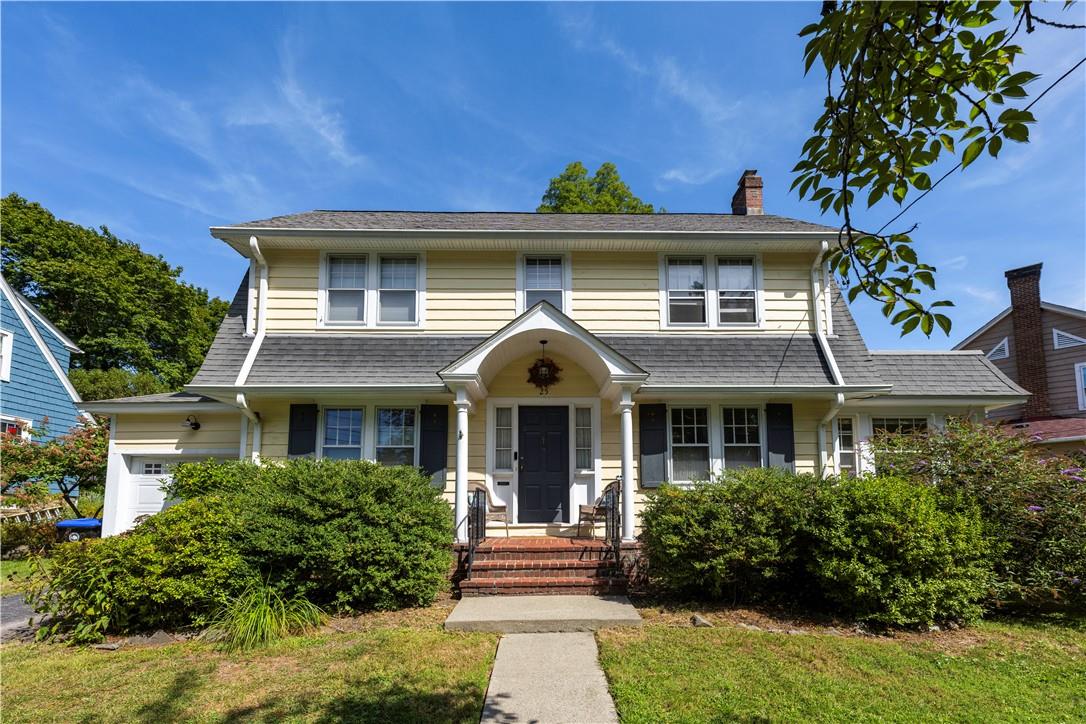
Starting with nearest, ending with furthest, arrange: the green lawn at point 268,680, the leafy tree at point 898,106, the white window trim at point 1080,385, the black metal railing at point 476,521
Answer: the leafy tree at point 898,106 < the green lawn at point 268,680 < the black metal railing at point 476,521 < the white window trim at point 1080,385

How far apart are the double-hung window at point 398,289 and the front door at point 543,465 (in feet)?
9.22

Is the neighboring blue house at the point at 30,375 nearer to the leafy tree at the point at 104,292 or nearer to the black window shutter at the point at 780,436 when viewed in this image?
the leafy tree at the point at 104,292

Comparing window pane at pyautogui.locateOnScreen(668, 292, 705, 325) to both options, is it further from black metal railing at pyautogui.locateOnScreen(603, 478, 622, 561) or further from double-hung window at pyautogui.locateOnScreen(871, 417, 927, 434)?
double-hung window at pyautogui.locateOnScreen(871, 417, 927, 434)

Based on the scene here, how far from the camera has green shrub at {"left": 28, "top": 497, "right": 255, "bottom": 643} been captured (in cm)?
637

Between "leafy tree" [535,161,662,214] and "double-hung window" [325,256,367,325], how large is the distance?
14881mm

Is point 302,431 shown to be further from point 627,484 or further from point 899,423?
point 899,423

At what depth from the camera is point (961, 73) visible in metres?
2.32

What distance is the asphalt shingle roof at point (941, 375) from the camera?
33.2ft

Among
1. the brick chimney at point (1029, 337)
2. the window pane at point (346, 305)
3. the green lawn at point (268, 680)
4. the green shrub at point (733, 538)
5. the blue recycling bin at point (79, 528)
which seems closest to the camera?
the green lawn at point (268, 680)

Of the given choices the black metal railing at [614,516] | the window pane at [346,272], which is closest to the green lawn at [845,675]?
the black metal railing at [614,516]

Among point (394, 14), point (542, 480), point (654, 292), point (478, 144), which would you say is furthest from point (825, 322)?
point (394, 14)

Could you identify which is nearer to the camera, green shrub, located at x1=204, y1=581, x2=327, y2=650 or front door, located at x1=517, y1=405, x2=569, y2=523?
green shrub, located at x1=204, y1=581, x2=327, y2=650

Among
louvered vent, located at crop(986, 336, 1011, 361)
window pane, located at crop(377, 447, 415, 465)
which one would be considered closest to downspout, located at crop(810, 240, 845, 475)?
window pane, located at crop(377, 447, 415, 465)

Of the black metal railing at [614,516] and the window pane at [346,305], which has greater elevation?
the window pane at [346,305]
